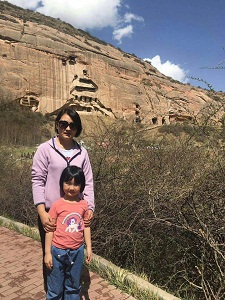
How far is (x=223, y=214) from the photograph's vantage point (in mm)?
3250

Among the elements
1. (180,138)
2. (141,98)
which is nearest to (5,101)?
(141,98)

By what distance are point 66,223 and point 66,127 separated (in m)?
0.86

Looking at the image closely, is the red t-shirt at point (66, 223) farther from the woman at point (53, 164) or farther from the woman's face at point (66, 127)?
the woman's face at point (66, 127)

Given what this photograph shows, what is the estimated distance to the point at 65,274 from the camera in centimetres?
278

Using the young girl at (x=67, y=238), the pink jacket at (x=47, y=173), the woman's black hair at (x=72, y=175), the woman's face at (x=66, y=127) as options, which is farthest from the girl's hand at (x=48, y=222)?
the woman's face at (x=66, y=127)

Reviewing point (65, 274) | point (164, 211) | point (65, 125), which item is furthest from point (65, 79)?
point (65, 274)

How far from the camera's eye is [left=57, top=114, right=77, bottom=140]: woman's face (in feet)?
9.20

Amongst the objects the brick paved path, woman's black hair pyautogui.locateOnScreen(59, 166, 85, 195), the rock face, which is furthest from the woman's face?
the rock face

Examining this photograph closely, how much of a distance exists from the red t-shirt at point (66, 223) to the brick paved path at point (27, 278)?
976 mm

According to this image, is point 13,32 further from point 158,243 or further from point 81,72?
point 158,243

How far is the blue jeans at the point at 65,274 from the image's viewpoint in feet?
8.71

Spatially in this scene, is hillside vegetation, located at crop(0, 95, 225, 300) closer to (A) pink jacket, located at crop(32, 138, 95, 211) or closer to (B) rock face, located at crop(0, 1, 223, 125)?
(A) pink jacket, located at crop(32, 138, 95, 211)

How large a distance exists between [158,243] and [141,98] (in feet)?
135

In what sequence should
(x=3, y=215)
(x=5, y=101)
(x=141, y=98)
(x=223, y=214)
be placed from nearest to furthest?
(x=223, y=214)
(x=3, y=215)
(x=5, y=101)
(x=141, y=98)
